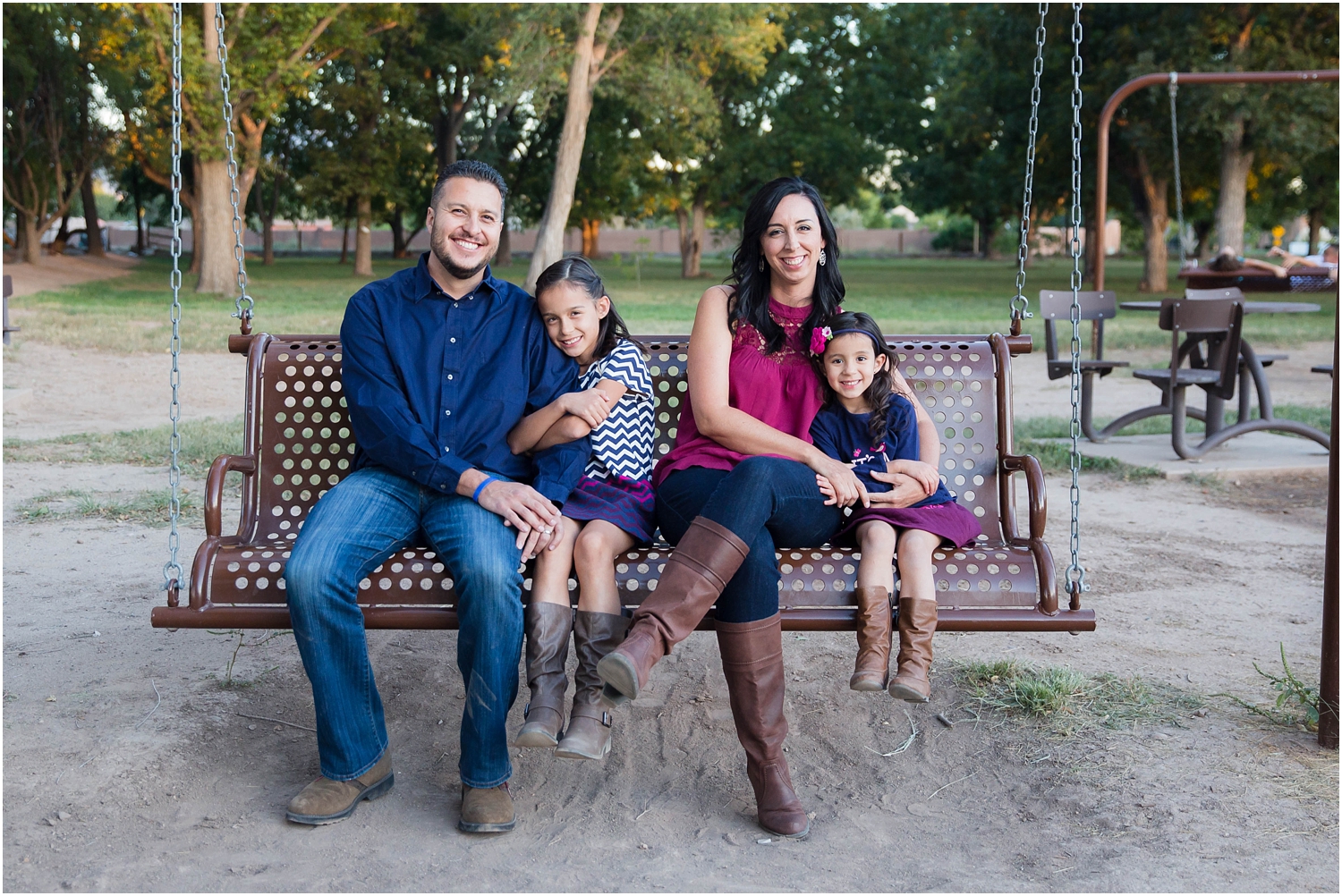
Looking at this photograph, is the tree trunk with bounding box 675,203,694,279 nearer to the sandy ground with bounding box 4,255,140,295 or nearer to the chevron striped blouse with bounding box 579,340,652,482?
the sandy ground with bounding box 4,255,140,295

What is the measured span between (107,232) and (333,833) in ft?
208

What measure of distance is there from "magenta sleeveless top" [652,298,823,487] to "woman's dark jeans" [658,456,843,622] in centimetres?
11

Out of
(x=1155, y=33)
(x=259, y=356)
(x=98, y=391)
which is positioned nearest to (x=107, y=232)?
(x=1155, y=33)

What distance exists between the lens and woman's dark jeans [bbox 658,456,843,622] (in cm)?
297

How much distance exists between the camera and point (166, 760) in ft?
11.1

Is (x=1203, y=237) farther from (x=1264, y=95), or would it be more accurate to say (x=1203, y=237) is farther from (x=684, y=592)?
(x=684, y=592)

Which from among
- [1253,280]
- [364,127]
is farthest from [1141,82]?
[364,127]

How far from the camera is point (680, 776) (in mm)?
3416

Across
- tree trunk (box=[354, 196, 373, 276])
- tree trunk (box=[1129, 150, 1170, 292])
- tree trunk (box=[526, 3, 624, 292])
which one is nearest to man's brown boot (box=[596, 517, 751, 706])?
tree trunk (box=[526, 3, 624, 292])

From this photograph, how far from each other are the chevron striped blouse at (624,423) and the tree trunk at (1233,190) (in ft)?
73.2

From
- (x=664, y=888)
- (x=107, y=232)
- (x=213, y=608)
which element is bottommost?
(x=664, y=888)

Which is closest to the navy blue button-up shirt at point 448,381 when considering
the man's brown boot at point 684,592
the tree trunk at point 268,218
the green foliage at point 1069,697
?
the man's brown boot at point 684,592

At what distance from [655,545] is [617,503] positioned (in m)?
0.17

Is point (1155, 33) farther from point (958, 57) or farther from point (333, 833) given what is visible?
point (333, 833)
